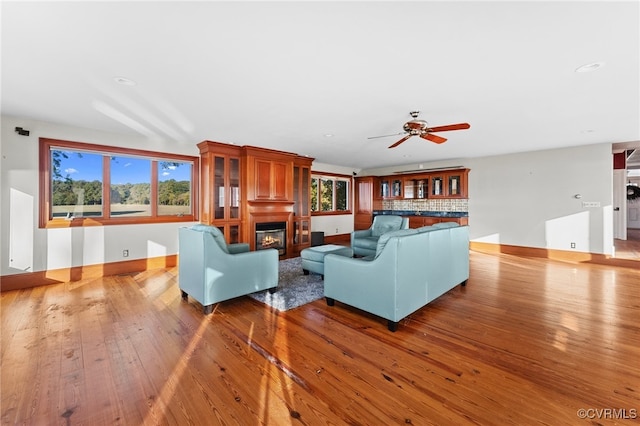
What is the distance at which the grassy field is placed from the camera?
14.0 feet

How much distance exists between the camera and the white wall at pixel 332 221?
7.93m

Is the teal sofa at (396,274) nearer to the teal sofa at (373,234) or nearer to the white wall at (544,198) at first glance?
the teal sofa at (373,234)

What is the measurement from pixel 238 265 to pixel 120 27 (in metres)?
2.36

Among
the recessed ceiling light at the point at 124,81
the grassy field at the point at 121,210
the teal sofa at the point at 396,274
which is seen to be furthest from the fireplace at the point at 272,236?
the recessed ceiling light at the point at 124,81

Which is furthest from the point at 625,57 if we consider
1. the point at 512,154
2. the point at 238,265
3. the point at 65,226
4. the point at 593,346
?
the point at 65,226

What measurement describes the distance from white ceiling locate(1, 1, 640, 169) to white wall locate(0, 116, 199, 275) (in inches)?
13.6

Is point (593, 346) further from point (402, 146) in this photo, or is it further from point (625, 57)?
point (402, 146)

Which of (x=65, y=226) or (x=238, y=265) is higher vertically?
(x=65, y=226)

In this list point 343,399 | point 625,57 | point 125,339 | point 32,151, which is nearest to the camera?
point 343,399

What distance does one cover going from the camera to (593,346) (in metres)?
2.31

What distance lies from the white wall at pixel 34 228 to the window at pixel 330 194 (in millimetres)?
4595

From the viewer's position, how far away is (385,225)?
5797mm

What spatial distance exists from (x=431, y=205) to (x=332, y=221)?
9.46 ft

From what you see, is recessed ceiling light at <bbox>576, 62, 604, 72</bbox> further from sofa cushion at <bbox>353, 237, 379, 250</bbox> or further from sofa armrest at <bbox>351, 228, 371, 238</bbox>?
sofa armrest at <bbox>351, 228, 371, 238</bbox>
